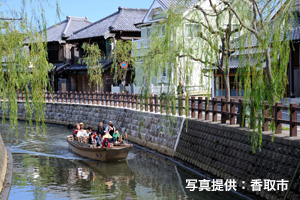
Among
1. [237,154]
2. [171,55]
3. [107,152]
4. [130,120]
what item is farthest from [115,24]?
[237,154]

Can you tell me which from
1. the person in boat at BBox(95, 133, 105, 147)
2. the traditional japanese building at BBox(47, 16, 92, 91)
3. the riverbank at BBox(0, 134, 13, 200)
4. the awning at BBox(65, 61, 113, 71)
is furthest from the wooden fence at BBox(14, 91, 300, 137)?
the traditional japanese building at BBox(47, 16, 92, 91)

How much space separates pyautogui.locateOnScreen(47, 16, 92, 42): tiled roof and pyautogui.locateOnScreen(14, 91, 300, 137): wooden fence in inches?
486

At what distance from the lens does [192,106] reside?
18.0m

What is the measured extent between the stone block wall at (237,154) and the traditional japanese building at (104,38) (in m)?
20.6

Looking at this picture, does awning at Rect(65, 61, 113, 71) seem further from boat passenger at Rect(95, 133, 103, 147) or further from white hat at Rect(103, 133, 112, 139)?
boat passenger at Rect(95, 133, 103, 147)

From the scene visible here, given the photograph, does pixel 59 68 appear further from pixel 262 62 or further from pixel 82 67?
pixel 262 62

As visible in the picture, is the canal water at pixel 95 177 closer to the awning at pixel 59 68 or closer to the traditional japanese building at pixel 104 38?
the traditional japanese building at pixel 104 38

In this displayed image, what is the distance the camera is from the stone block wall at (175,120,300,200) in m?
10.9


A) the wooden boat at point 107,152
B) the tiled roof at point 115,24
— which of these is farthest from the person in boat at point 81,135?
the tiled roof at point 115,24

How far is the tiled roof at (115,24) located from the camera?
39000mm

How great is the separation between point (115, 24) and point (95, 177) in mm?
25079

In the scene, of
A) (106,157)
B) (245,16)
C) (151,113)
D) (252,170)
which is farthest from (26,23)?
(151,113)

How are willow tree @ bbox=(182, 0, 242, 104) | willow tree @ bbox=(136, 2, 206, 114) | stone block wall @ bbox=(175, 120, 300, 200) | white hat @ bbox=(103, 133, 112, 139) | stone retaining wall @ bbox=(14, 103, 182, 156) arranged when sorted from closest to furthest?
stone block wall @ bbox=(175, 120, 300, 200) < willow tree @ bbox=(182, 0, 242, 104) < willow tree @ bbox=(136, 2, 206, 114) < stone retaining wall @ bbox=(14, 103, 182, 156) < white hat @ bbox=(103, 133, 112, 139)

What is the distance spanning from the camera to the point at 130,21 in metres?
40.9
